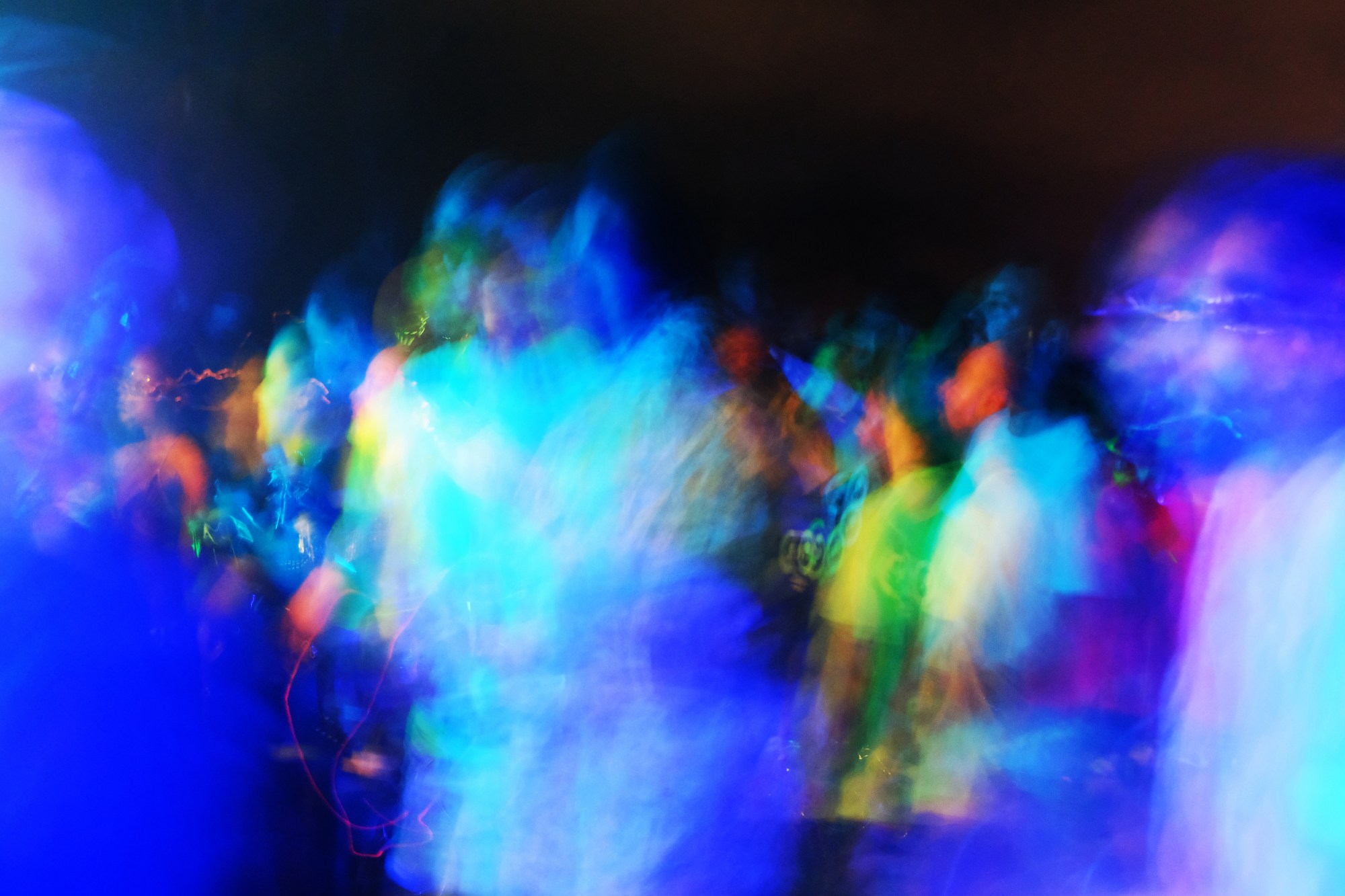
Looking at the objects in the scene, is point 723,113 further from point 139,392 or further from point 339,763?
point 339,763

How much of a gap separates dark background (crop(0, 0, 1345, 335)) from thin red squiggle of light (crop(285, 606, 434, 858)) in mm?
1043

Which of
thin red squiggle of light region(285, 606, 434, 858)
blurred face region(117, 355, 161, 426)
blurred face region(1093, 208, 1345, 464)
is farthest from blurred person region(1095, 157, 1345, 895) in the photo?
blurred face region(117, 355, 161, 426)

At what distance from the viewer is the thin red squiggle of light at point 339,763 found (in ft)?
6.92

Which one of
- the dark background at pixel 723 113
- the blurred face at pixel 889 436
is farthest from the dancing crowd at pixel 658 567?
the dark background at pixel 723 113

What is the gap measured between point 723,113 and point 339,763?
6.78ft

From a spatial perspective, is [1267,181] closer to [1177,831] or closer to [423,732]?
[1177,831]

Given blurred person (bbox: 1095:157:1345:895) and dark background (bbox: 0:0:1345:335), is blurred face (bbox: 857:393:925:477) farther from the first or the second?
blurred person (bbox: 1095:157:1345:895)

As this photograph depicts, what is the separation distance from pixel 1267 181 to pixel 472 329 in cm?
198

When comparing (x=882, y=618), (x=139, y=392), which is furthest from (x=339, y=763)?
(x=882, y=618)

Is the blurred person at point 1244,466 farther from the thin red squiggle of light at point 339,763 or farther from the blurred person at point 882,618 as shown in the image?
the thin red squiggle of light at point 339,763

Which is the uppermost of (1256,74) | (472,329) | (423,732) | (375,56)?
(1256,74)

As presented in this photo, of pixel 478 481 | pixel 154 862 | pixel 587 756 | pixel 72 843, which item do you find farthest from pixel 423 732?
pixel 72 843

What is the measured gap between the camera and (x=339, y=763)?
2197mm

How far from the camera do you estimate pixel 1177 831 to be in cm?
173
